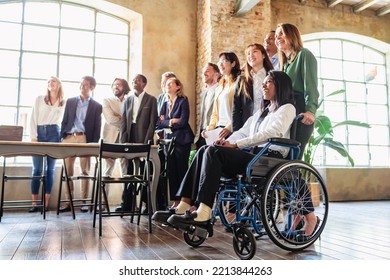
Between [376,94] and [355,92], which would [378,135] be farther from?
[355,92]

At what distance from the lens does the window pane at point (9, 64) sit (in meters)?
5.10

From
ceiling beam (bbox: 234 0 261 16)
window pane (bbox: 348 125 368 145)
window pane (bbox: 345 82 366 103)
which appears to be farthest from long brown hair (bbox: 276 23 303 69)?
window pane (bbox: 345 82 366 103)

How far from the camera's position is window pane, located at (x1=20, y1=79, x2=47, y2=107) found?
514cm

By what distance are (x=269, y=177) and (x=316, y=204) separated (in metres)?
3.32

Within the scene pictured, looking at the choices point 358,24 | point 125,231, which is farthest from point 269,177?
point 358,24

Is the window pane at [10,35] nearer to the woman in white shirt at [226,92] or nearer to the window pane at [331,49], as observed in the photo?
the woman in white shirt at [226,92]

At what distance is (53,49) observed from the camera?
537 cm

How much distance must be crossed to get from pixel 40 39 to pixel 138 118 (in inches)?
104

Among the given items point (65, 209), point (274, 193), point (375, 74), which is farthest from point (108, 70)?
point (375, 74)

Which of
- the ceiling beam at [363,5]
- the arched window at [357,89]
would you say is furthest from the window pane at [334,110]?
the ceiling beam at [363,5]

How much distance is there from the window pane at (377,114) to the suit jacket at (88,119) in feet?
19.2

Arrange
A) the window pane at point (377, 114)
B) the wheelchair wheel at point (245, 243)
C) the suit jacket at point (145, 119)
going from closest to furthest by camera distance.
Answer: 1. the wheelchair wheel at point (245, 243)
2. the suit jacket at point (145, 119)
3. the window pane at point (377, 114)

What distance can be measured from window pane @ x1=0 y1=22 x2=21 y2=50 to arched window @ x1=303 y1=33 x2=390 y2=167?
201 inches

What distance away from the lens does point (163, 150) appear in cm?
358
